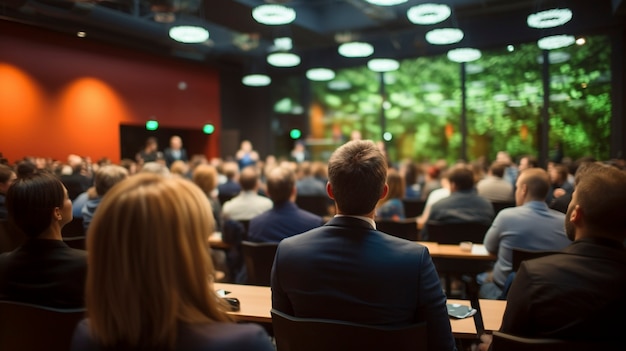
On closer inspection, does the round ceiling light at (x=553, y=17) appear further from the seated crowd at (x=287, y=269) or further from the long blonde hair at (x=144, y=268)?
the long blonde hair at (x=144, y=268)

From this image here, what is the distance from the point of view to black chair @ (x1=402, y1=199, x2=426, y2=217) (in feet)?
21.0

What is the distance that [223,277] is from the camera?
4.51 meters

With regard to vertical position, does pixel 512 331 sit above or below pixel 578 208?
below

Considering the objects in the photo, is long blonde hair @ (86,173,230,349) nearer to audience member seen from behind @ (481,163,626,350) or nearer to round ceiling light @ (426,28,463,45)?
audience member seen from behind @ (481,163,626,350)

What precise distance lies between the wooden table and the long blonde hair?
1001mm

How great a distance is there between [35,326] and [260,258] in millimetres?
1731

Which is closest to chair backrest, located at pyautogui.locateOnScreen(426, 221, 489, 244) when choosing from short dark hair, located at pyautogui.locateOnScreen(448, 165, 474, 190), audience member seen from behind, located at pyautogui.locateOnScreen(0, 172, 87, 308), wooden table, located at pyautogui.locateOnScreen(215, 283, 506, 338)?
short dark hair, located at pyautogui.locateOnScreen(448, 165, 474, 190)

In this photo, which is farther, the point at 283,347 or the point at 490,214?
the point at 490,214

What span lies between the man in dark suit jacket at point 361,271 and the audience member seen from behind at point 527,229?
1.94 metres

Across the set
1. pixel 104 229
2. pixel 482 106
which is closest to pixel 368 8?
pixel 482 106

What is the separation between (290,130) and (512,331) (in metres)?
12.1

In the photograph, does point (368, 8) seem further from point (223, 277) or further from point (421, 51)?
point (223, 277)

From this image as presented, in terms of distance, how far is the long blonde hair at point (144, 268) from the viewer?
1.14 meters

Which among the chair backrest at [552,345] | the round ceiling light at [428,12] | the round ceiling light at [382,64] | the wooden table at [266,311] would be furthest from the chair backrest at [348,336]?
the round ceiling light at [382,64]
